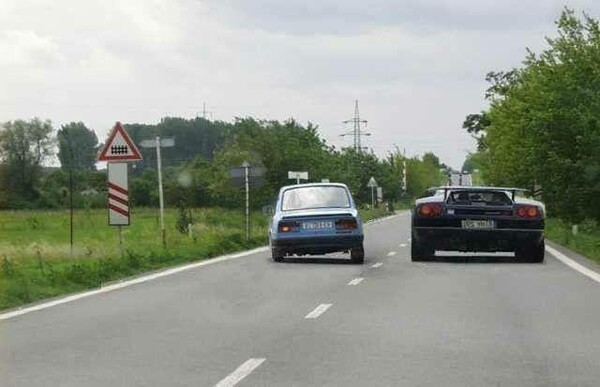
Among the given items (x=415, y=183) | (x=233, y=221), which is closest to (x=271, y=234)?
(x=233, y=221)

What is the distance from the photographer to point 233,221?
1845 inches

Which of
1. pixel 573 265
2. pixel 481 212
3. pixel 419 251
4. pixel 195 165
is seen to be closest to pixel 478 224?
pixel 481 212

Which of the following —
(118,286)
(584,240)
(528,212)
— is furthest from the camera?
(584,240)

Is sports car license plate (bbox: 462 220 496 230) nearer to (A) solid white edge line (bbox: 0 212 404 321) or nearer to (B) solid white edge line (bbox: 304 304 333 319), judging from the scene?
(A) solid white edge line (bbox: 0 212 404 321)

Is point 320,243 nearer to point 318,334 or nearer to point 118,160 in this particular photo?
point 118,160

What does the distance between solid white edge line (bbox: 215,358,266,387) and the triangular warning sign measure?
12.4 metres

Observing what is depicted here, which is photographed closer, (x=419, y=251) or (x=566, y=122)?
(x=419, y=251)

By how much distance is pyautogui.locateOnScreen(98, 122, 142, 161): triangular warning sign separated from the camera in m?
20.1

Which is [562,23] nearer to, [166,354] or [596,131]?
[596,131]

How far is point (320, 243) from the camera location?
2022cm

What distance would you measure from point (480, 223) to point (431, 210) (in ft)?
3.12

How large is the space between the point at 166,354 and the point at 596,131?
17843 mm

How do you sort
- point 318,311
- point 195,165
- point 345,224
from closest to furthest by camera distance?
point 318,311, point 345,224, point 195,165

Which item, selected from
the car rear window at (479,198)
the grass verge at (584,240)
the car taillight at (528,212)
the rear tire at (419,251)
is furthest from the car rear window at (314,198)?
the grass verge at (584,240)
